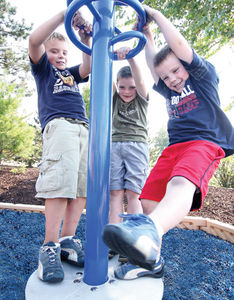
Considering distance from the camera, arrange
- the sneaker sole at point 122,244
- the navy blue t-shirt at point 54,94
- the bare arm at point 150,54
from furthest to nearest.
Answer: the bare arm at point 150,54, the navy blue t-shirt at point 54,94, the sneaker sole at point 122,244

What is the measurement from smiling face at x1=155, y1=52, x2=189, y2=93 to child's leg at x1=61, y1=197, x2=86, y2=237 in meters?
0.98

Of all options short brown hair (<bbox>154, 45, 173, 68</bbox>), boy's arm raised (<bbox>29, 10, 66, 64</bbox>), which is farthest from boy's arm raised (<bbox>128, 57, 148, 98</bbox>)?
boy's arm raised (<bbox>29, 10, 66, 64</bbox>)

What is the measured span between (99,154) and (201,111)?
2.43 ft

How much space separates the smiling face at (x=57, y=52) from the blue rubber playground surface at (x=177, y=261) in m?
1.39

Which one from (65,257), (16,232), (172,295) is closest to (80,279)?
(65,257)

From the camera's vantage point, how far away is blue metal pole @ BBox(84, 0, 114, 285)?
1111 mm

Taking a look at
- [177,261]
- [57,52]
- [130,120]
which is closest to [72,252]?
[177,261]

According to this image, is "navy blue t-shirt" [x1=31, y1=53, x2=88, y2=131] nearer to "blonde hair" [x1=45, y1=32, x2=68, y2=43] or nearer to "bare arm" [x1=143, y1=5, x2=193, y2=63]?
"blonde hair" [x1=45, y1=32, x2=68, y2=43]

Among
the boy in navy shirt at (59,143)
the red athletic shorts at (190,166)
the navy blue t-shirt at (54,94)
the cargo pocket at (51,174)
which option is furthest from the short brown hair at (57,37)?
Result: the red athletic shorts at (190,166)

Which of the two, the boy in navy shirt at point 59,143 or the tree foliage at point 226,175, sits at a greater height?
the boy in navy shirt at point 59,143

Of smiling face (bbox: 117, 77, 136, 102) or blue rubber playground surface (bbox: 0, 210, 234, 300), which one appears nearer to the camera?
blue rubber playground surface (bbox: 0, 210, 234, 300)

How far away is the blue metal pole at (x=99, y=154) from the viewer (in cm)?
111

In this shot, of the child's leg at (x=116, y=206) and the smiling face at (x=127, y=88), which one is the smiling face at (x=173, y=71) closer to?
the smiling face at (x=127, y=88)

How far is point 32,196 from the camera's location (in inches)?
140
